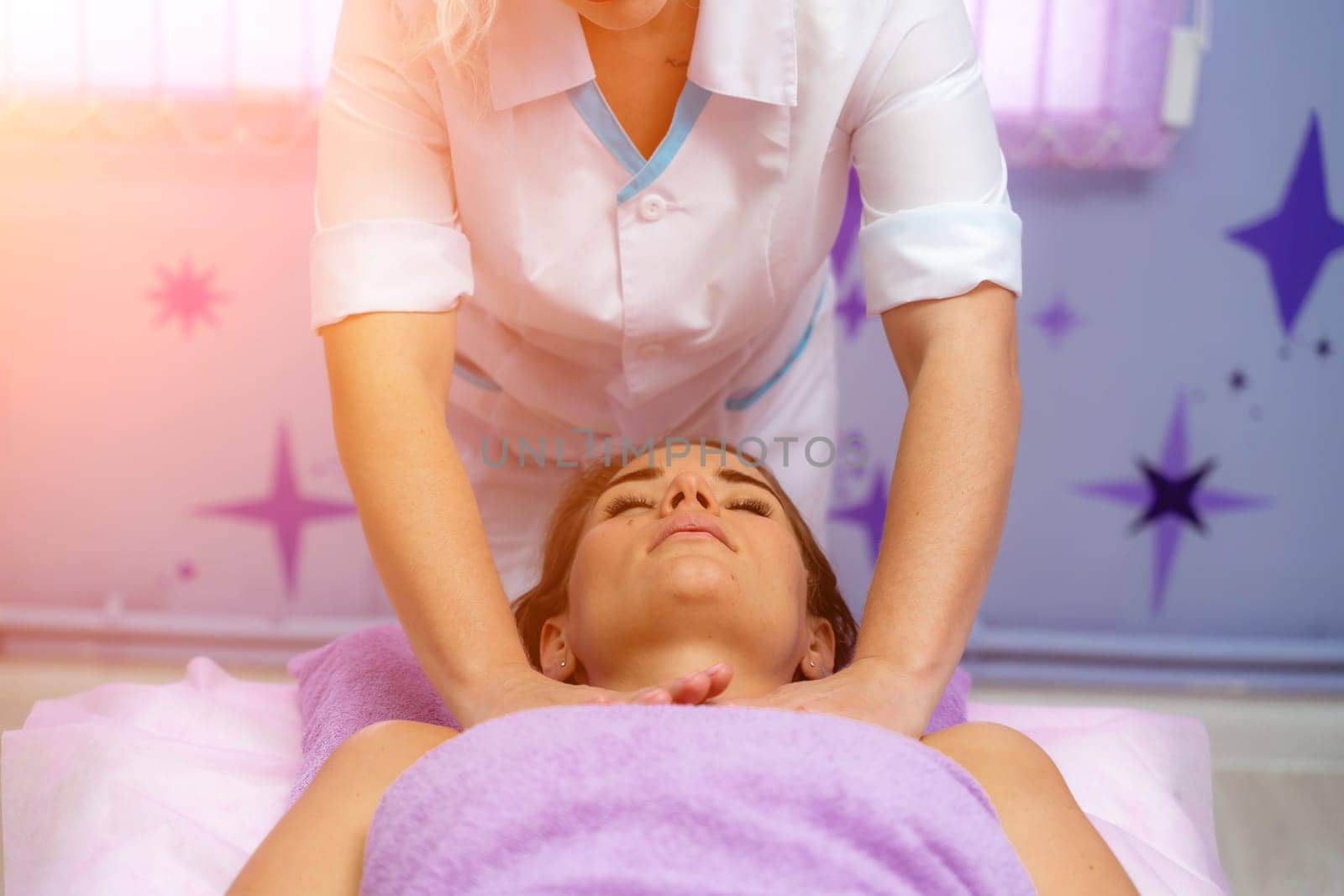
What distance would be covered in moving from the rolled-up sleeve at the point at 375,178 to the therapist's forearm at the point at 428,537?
0.10 meters

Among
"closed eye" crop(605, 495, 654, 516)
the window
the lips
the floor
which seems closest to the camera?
the lips

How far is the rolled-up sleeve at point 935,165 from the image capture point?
1.14m

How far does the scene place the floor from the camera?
1.80m

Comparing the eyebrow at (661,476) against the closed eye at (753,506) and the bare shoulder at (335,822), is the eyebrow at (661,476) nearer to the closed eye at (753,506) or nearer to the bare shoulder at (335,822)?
the closed eye at (753,506)

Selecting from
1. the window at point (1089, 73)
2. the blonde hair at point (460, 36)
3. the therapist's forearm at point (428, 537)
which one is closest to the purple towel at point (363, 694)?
the therapist's forearm at point (428, 537)

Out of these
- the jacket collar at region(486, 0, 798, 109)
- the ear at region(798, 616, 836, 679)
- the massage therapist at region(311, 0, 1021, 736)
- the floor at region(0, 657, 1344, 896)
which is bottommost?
the floor at region(0, 657, 1344, 896)

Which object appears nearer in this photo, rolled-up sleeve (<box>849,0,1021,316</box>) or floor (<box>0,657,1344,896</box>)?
rolled-up sleeve (<box>849,0,1021,316</box>)

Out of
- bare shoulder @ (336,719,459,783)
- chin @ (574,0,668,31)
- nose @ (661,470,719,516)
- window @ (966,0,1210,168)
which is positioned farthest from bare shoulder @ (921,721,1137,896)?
window @ (966,0,1210,168)

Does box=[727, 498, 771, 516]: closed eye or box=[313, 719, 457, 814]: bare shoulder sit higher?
box=[727, 498, 771, 516]: closed eye

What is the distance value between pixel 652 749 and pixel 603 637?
1.05 ft

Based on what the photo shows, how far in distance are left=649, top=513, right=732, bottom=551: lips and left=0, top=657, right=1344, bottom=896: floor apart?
102 cm

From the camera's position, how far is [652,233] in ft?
4.06

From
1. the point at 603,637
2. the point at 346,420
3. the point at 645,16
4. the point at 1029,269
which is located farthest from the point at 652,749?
the point at 1029,269

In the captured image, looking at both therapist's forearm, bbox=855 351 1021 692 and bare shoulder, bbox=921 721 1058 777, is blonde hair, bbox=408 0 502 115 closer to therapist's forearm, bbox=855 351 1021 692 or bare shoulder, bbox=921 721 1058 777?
therapist's forearm, bbox=855 351 1021 692
